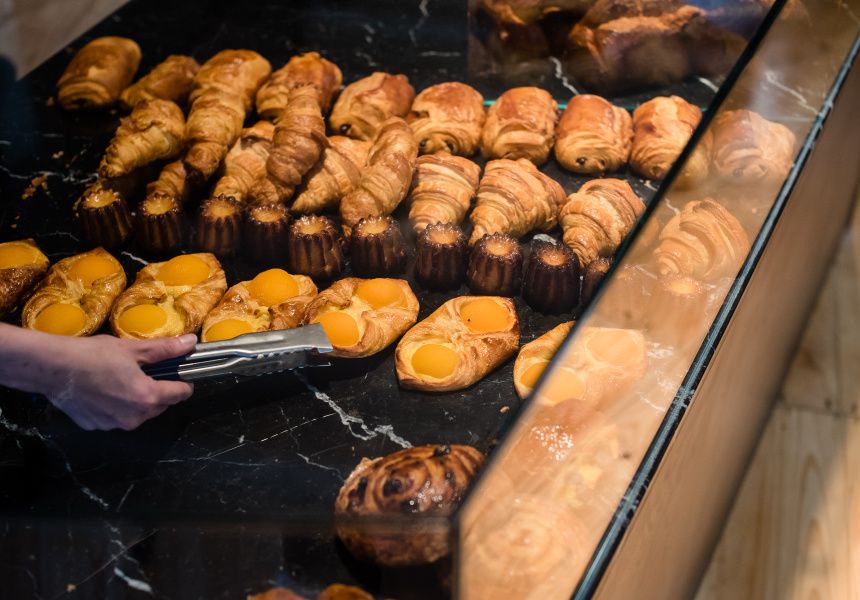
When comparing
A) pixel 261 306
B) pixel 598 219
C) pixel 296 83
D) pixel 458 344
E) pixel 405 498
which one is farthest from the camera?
pixel 296 83

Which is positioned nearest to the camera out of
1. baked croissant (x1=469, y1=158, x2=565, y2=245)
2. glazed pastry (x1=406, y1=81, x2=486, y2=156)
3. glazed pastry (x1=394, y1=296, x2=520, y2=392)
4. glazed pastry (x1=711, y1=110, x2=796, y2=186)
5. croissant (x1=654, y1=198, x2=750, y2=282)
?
croissant (x1=654, y1=198, x2=750, y2=282)

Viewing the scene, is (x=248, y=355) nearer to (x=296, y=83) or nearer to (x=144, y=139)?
(x=144, y=139)

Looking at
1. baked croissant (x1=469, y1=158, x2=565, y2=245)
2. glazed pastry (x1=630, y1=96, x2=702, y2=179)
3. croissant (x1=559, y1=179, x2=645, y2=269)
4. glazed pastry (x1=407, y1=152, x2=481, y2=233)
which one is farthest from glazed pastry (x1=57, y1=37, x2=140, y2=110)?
glazed pastry (x1=630, y1=96, x2=702, y2=179)

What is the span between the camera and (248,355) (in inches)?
67.1

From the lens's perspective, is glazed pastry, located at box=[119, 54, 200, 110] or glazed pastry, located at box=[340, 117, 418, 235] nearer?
glazed pastry, located at box=[340, 117, 418, 235]

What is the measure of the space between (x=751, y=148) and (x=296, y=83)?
80.3 inches

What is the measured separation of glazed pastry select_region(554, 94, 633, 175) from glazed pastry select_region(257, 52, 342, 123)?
3.52ft

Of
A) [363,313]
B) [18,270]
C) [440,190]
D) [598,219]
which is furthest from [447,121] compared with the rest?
[18,270]

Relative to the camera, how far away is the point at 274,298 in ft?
7.61

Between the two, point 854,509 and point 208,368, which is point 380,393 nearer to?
point 208,368

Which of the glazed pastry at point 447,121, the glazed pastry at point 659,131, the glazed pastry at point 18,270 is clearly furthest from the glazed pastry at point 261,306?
the glazed pastry at point 659,131

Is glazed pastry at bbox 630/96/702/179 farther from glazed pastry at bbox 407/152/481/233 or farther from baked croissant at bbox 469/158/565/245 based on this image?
glazed pastry at bbox 407/152/481/233

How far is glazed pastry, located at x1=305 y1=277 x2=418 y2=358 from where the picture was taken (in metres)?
2.14

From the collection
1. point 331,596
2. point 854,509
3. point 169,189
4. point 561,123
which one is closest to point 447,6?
point 561,123
